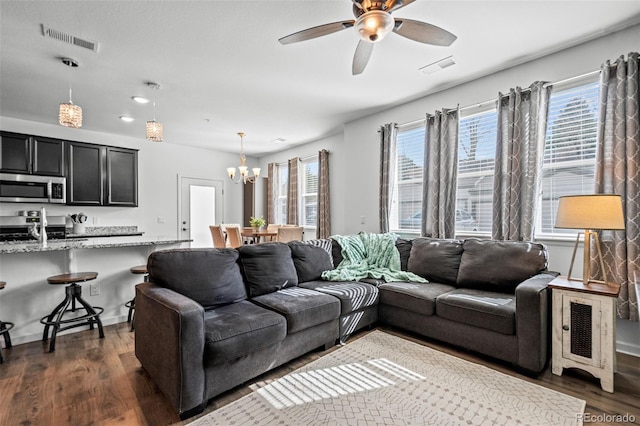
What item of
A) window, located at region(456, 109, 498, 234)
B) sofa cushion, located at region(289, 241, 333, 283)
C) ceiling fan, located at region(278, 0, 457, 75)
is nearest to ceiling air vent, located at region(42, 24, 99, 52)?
ceiling fan, located at region(278, 0, 457, 75)

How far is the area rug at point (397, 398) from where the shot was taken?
171 centimetres

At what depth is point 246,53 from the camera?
9.64ft

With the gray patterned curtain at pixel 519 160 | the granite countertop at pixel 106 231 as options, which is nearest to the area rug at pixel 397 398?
the gray patterned curtain at pixel 519 160

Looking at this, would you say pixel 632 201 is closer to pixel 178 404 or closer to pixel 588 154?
pixel 588 154

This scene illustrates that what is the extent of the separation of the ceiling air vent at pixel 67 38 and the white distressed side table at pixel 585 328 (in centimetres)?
434

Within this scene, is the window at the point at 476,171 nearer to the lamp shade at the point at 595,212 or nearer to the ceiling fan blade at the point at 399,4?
the lamp shade at the point at 595,212

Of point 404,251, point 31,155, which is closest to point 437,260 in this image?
point 404,251

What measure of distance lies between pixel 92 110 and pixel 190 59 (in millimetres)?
2448

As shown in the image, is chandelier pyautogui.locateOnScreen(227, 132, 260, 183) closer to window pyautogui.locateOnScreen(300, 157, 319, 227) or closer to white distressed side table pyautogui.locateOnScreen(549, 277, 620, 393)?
window pyautogui.locateOnScreen(300, 157, 319, 227)

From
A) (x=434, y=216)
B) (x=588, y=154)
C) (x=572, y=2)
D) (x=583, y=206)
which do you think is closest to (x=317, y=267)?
(x=434, y=216)

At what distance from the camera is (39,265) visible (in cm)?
279

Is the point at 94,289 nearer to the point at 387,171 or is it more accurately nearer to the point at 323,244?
the point at 323,244

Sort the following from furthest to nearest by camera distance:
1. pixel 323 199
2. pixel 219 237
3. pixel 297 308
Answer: pixel 323 199
pixel 219 237
pixel 297 308

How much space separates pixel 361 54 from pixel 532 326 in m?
2.39
